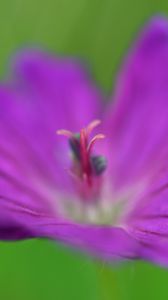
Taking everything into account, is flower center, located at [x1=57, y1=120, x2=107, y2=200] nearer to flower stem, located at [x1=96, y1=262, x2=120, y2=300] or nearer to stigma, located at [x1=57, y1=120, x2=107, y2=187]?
stigma, located at [x1=57, y1=120, x2=107, y2=187]

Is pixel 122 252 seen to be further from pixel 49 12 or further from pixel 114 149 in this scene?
pixel 49 12

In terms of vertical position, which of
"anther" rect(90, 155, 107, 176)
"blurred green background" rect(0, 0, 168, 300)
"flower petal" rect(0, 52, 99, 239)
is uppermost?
"blurred green background" rect(0, 0, 168, 300)

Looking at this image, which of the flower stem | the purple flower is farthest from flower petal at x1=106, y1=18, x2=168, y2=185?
the flower stem

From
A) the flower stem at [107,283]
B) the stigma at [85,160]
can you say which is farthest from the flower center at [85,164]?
the flower stem at [107,283]

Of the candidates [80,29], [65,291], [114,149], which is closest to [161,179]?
[114,149]

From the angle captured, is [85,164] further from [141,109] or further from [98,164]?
[141,109]

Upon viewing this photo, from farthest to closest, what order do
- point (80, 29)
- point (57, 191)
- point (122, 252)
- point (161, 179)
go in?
point (80, 29) < point (57, 191) < point (161, 179) < point (122, 252)

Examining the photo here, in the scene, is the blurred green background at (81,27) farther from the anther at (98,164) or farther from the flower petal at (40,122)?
the anther at (98,164)
